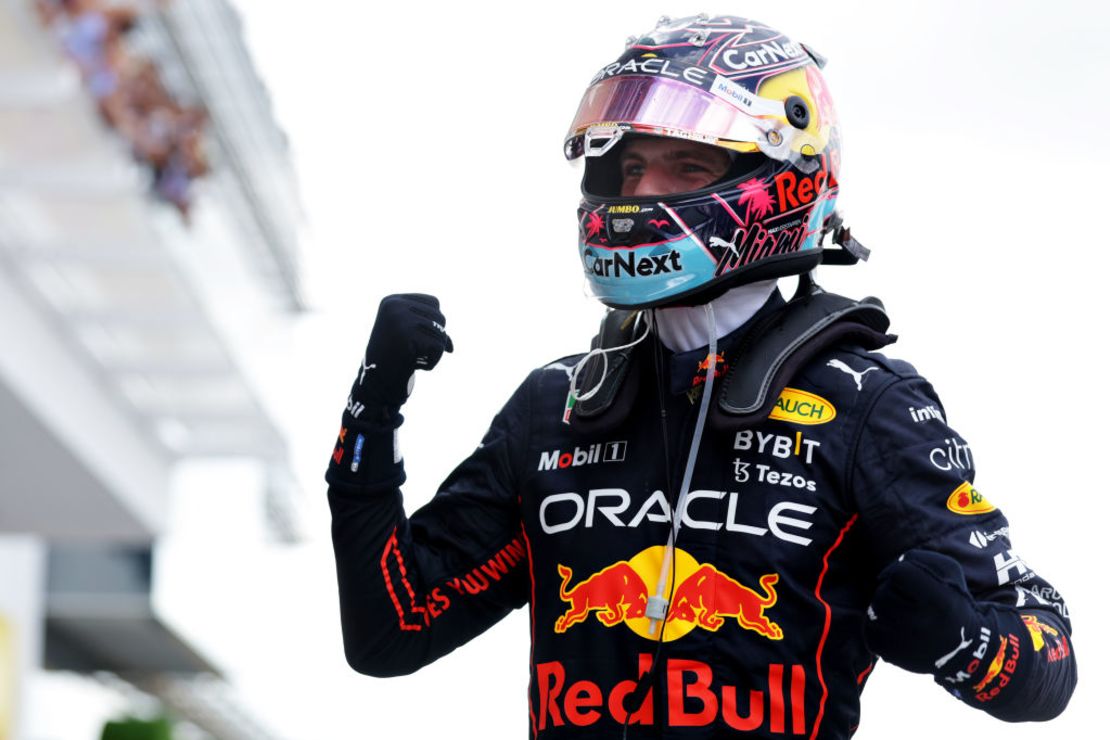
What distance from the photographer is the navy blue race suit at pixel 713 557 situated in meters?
2.57

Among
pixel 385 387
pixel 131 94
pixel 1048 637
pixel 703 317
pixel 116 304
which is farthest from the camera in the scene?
pixel 116 304

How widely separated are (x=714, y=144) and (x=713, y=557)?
67 centimetres

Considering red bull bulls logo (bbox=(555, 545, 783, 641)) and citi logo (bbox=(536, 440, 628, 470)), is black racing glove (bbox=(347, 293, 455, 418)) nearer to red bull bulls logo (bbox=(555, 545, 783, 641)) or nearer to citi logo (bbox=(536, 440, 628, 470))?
citi logo (bbox=(536, 440, 628, 470))

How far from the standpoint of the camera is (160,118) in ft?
47.9

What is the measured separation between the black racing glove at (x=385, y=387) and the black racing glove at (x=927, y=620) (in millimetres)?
807

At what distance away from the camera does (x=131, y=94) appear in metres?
13.6

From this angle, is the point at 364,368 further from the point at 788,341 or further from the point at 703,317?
the point at 788,341

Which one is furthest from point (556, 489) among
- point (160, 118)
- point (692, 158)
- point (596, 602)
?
point (160, 118)

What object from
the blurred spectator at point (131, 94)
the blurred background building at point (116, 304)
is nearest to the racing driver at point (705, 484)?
the blurred background building at point (116, 304)

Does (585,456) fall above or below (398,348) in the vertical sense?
below

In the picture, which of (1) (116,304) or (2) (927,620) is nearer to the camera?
(2) (927,620)

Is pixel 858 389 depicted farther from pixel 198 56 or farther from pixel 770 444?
pixel 198 56

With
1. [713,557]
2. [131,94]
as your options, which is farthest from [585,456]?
[131,94]

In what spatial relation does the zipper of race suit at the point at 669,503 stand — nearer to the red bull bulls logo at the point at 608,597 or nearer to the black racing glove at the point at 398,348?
the red bull bulls logo at the point at 608,597
